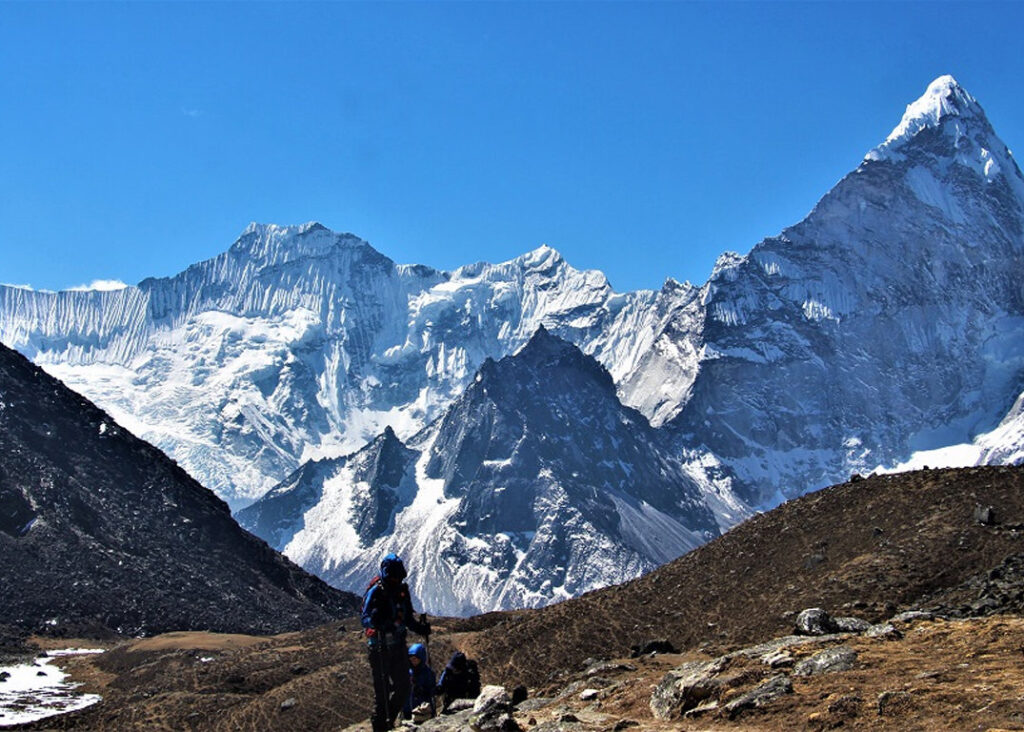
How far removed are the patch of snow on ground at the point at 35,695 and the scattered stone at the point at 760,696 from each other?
47148 mm

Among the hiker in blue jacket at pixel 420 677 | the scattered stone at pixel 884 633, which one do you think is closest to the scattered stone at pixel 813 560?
the scattered stone at pixel 884 633

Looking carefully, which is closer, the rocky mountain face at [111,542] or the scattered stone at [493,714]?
the scattered stone at [493,714]

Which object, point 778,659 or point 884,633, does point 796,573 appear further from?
point 778,659

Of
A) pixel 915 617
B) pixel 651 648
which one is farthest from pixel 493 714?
A: pixel 651 648

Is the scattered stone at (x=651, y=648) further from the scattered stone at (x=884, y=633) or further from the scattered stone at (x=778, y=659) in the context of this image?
the scattered stone at (x=778, y=659)

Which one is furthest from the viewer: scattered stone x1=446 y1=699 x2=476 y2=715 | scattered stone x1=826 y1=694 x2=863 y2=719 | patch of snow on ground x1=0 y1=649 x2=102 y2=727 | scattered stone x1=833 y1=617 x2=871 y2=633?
patch of snow on ground x1=0 y1=649 x2=102 y2=727

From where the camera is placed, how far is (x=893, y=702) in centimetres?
2306

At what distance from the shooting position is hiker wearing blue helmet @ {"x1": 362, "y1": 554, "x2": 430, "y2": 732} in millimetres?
30250

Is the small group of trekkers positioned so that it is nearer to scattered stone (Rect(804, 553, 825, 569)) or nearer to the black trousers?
the black trousers

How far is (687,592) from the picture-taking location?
181ft

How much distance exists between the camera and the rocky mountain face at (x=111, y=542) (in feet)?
459

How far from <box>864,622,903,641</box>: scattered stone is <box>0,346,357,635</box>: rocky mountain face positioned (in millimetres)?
113277

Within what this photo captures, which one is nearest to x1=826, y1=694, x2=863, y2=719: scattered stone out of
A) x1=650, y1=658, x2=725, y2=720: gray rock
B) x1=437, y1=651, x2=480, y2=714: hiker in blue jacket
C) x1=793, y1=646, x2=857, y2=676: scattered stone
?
x1=793, y1=646, x2=857, y2=676: scattered stone

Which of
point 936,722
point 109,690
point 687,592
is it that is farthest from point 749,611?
point 109,690
